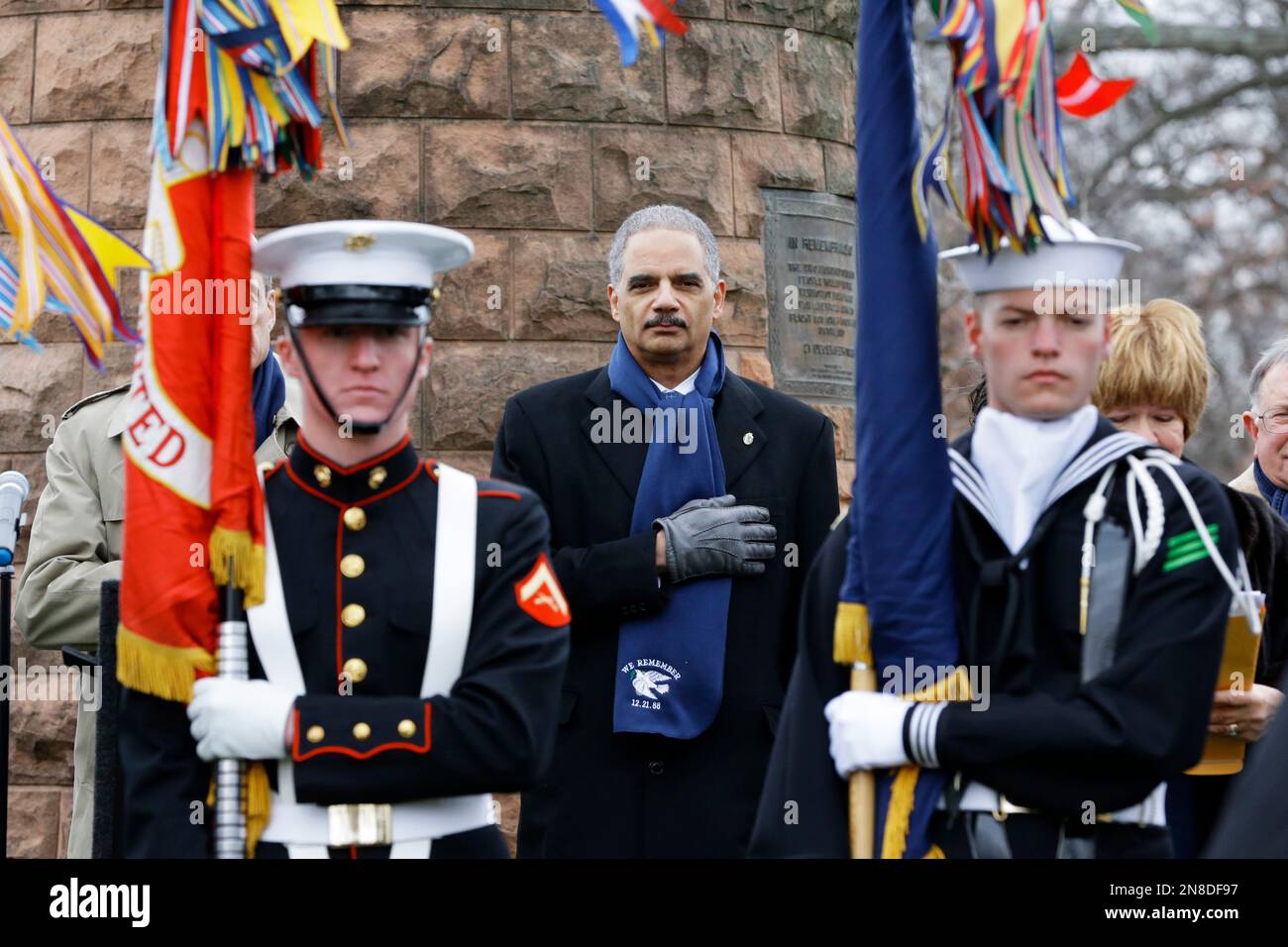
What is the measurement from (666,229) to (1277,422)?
5.54 ft

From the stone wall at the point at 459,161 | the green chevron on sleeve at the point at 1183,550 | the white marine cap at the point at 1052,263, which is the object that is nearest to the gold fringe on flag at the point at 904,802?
the green chevron on sleeve at the point at 1183,550

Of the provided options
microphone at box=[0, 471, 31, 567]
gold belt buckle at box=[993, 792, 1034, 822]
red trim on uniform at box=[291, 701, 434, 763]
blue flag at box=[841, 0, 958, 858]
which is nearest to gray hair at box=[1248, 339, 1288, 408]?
blue flag at box=[841, 0, 958, 858]

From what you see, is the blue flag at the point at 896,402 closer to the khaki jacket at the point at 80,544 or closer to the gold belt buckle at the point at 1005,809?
the gold belt buckle at the point at 1005,809

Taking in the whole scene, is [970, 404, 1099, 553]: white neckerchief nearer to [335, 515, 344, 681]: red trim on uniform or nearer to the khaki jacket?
[335, 515, 344, 681]: red trim on uniform

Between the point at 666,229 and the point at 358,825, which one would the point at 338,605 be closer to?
the point at 358,825

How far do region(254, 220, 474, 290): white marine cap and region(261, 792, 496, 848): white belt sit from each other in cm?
93

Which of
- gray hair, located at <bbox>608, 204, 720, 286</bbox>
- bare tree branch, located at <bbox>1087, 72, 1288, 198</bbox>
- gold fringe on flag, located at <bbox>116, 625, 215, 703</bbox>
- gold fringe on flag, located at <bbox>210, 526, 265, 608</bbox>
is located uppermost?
bare tree branch, located at <bbox>1087, 72, 1288, 198</bbox>

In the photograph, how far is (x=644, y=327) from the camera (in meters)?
4.71

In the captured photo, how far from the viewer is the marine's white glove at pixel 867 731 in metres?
3.20

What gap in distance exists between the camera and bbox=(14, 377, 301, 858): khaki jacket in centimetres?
501

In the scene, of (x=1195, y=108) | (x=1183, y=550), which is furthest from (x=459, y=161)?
(x=1195, y=108)

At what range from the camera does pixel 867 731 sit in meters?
3.22

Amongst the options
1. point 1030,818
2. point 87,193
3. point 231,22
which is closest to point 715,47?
point 87,193

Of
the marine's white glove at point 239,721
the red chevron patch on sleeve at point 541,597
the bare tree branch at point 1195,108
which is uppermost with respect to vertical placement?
the bare tree branch at point 1195,108
